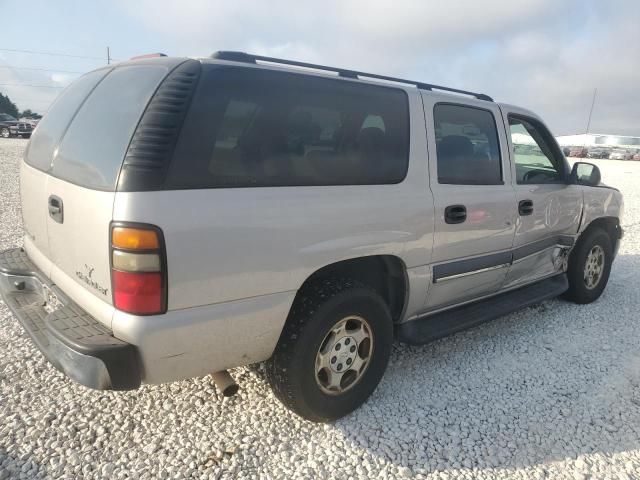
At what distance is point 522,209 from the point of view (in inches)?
138

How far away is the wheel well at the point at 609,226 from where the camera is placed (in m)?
4.54

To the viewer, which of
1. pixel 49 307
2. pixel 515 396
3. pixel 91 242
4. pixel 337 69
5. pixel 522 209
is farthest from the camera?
pixel 522 209

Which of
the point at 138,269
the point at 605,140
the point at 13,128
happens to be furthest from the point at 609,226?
the point at 605,140

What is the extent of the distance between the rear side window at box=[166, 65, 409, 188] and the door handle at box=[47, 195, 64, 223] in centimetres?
76

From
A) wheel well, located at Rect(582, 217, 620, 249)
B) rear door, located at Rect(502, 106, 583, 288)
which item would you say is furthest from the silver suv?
wheel well, located at Rect(582, 217, 620, 249)

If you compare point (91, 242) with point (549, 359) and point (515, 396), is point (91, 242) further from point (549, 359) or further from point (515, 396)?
point (549, 359)

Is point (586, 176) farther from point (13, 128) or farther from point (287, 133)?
point (13, 128)

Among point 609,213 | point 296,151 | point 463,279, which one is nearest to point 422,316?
point 463,279

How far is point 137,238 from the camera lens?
6.03ft

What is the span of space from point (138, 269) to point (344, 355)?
4.17 feet

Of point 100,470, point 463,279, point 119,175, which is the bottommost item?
point 100,470

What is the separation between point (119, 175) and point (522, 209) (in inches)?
112

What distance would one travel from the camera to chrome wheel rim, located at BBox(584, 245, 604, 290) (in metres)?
4.57

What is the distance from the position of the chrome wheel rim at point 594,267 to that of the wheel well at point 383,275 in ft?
8.53
